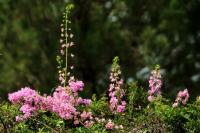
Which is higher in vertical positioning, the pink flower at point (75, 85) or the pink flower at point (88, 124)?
the pink flower at point (75, 85)

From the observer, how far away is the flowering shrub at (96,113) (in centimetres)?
368

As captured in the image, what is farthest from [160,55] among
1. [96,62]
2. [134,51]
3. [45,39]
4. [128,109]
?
[128,109]

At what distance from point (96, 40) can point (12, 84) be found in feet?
5.01

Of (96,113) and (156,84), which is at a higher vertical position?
(156,84)

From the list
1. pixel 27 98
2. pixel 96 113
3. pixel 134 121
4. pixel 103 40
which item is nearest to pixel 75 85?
pixel 96 113

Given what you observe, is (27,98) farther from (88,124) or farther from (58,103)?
(88,124)

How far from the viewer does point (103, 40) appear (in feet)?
36.1

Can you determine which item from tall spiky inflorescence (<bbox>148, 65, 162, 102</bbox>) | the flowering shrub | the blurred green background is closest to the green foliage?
the flowering shrub

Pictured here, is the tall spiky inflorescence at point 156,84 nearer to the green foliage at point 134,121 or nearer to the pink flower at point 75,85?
the green foliage at point 134,121

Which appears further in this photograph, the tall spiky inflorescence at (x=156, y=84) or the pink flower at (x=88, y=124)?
the tall spiky inflorescence at (x=156, y=84)

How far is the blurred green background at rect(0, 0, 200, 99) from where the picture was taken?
1062 centimetres

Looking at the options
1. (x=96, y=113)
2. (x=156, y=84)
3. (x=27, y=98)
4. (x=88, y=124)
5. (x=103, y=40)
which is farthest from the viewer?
(x=103, y=40)

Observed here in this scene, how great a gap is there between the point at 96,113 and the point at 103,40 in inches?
276

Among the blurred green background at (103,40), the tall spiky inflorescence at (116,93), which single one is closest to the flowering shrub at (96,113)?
the tall spiky inflorescence at (116,93)
